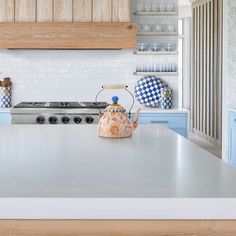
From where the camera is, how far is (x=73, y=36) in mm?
5758

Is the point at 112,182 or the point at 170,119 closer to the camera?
the point at 112,182

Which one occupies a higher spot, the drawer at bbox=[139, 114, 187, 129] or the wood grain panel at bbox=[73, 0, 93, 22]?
the wood grain panel at bbox=[73, 0, 93, 22]

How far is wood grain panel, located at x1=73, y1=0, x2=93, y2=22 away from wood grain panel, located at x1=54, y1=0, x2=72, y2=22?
67mm

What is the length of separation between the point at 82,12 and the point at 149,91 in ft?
3.93

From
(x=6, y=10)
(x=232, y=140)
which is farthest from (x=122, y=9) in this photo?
(x=232, y=140)

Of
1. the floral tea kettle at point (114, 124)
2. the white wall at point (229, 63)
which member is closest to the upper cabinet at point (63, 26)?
the white wall at point (229, 63)

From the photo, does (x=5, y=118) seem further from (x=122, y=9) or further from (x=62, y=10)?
(x=122, y=9)

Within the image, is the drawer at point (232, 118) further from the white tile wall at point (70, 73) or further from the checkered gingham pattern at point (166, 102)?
the white tile wall at point (70, 73)

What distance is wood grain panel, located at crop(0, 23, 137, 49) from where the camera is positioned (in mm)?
5715

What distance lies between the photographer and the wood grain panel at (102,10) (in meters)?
5.80

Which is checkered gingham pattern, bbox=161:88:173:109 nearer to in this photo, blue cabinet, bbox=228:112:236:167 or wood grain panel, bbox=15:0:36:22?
blue cabinet, bbox=228:112:236:167

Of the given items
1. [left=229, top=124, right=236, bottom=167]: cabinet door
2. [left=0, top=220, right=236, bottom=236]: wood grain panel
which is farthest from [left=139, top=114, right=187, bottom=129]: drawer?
[left=0, top=220, right=236, bottom=236]: wood grain panel

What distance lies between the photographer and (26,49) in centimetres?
615

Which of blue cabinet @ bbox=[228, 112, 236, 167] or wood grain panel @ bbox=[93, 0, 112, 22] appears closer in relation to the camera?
wood grain panel @ bbox=[93, 0, 112, 22]
